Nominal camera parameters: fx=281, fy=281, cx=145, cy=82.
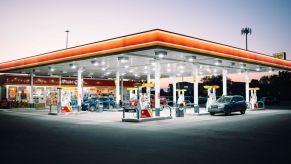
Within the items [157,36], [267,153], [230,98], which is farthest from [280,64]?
[267,153]

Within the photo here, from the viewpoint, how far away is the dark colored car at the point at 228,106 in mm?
22938

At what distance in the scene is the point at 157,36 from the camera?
16.3 metres

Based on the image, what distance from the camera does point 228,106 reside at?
23.1 metres

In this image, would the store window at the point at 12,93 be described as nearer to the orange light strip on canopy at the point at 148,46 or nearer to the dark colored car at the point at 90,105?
the orange light strip on canopy at the point at 148,46

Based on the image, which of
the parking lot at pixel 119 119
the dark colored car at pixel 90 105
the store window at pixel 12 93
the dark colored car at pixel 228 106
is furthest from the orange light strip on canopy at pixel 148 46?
the store window at pixel 12 93

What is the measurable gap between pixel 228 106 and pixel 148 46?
10.0 m

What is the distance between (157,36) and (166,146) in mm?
8590

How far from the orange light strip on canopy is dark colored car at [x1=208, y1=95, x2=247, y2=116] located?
349 centimetres

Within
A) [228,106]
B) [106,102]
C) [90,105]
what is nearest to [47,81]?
[106,102]

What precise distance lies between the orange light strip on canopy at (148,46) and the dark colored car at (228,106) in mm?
3488

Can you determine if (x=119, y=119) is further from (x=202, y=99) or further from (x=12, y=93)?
(x=202, y=99)

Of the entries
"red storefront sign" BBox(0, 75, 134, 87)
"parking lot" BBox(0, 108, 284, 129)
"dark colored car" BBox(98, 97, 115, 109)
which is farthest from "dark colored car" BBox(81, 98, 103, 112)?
"red storefront sign" BBox(0, 75, 134, 87)

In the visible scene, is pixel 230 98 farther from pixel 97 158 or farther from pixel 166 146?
pixel 97 158

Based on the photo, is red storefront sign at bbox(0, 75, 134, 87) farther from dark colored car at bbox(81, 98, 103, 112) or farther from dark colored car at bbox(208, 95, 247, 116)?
dark colored car at bbox(208, 95, 247, 116)
